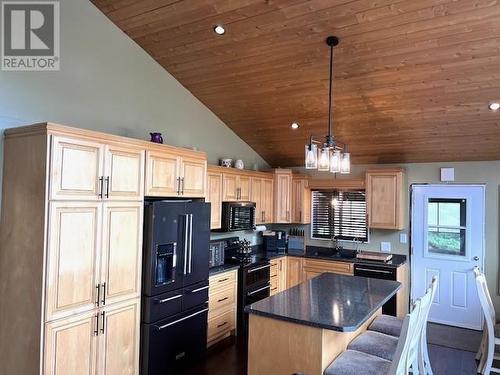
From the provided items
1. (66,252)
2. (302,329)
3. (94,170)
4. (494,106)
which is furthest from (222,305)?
(494,106)

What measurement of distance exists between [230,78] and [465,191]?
3485 millimetres

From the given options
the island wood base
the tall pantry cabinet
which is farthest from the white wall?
the island wood base

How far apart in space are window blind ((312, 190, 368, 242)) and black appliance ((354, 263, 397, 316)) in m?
0.70

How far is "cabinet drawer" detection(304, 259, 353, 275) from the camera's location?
5203 millimetres

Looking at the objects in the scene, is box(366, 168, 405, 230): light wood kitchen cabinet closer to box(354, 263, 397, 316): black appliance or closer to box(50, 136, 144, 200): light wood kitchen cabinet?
box(354, 263, 397, 316): black appliance

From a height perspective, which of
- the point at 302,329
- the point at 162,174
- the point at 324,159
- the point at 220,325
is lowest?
the point at 220,325

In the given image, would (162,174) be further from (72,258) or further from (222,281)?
(222,281)

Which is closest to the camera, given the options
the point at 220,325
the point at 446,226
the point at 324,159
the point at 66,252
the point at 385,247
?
the point at 66,252

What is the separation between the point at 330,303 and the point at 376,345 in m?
0.44

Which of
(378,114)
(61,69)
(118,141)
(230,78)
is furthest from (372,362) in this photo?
(61,69)

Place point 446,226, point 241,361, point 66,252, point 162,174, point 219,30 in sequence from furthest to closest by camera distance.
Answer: point 446,226 < point 241,361 < point 219,30 < point 162,174 < point 66,252

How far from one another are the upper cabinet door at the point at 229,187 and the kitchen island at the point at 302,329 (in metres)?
2.05

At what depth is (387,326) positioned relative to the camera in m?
3.14

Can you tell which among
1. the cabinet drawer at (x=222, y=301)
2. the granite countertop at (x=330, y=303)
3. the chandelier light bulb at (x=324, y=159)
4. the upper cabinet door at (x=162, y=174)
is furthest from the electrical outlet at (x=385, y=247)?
the upper cabinet door at (x=162, y=174)
